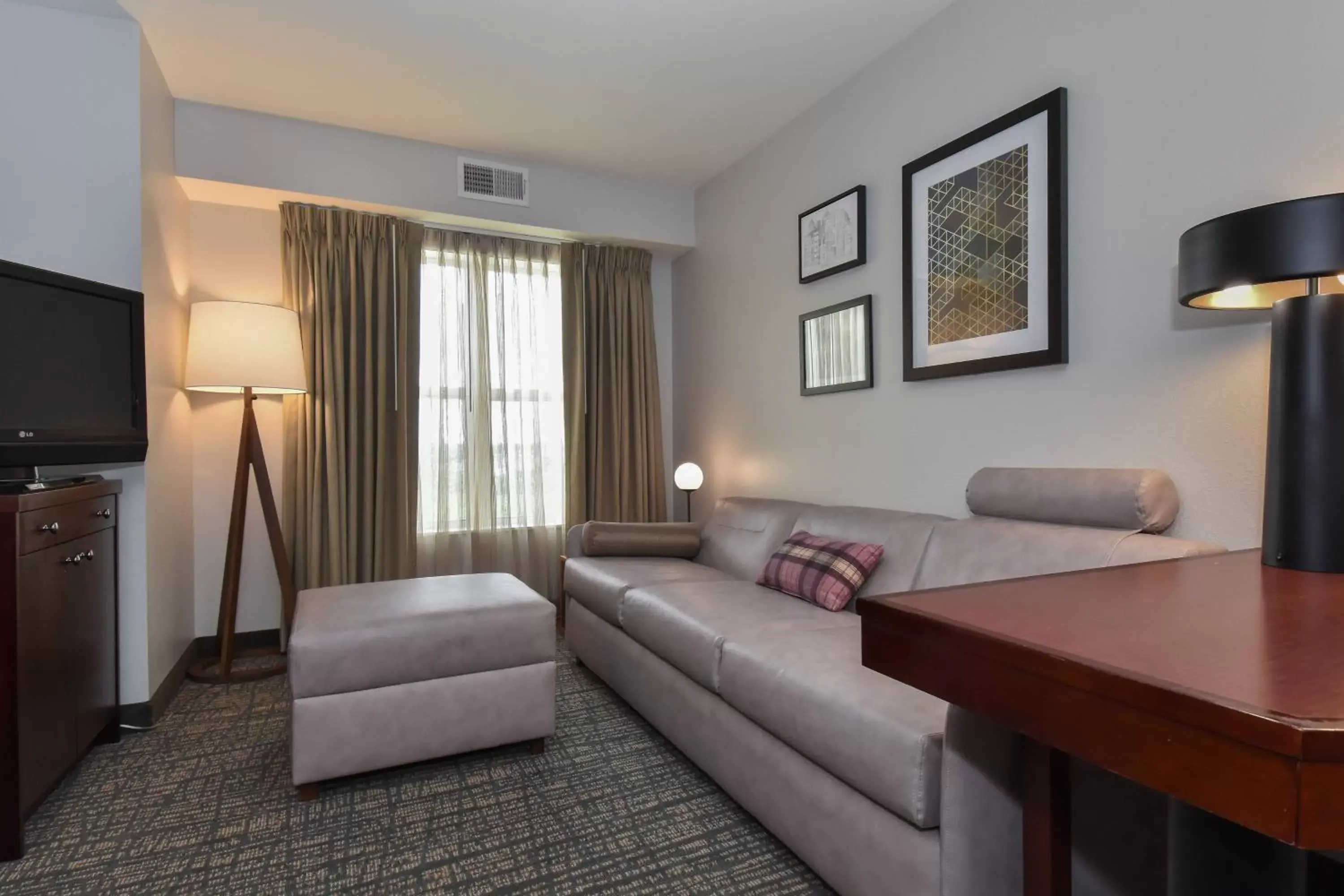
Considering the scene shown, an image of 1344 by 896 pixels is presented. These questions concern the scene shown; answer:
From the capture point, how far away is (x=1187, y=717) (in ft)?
2.06

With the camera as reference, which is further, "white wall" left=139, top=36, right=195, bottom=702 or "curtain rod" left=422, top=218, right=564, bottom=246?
"curtain rod" left=422, top=218, right=564, bottom=246

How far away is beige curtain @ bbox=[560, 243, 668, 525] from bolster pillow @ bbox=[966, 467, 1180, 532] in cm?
241

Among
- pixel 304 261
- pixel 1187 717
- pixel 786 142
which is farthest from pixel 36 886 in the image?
pixel 786 142

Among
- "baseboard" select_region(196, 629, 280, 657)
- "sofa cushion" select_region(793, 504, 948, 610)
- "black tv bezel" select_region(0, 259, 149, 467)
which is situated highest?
"black tv bezel" select_region(0, 259, 149, 467)

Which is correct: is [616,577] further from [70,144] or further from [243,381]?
[70,144]

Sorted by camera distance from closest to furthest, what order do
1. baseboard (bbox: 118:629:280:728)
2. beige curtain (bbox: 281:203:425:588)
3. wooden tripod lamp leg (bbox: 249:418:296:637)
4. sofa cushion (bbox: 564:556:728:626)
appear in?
baseboard (bbox: 118:629:280:728) < sofa cushion (bbox: 564:556:728:626) < wooden tripod lamp leg (bbox: 249:418:296:637) < beige curtain (bbox: 281:203:425:588)

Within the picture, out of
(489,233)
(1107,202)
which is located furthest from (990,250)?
(489,233)

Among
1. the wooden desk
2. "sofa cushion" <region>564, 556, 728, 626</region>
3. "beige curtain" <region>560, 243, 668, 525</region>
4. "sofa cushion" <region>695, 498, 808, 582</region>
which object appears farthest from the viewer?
"beige curtain" <region>560, 243, 668, 525</region>

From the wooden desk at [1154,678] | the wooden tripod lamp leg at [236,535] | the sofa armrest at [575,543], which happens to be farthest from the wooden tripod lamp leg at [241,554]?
the wooden desk at [1154,678]

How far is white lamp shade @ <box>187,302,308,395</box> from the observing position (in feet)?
9.62

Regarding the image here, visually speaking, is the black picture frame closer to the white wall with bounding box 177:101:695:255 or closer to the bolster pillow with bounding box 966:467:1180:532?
the bolster pillow with bounding box 966:467:1180:532

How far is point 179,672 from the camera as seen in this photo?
9.76 ft

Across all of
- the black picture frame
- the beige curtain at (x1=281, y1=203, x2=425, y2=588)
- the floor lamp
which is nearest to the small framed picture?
the black picture frame

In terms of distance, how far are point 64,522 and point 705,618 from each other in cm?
193
